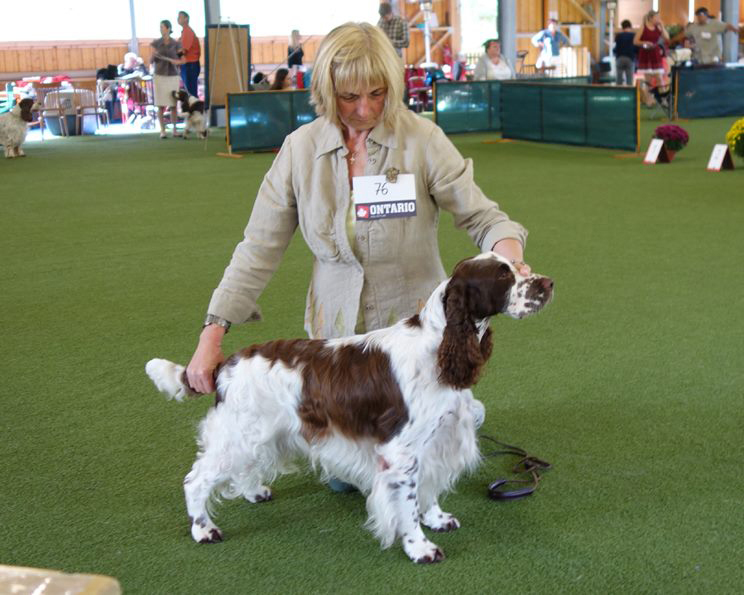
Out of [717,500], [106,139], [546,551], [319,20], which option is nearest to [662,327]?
[717,500]

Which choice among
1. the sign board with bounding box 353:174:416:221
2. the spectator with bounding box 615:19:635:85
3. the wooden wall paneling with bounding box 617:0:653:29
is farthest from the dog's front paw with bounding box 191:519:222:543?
the wooden wall paneling with bounding box 617:0:653:29

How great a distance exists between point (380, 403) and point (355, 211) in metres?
0.66

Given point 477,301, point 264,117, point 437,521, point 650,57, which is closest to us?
point 477,301

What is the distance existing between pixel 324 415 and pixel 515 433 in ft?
3.75

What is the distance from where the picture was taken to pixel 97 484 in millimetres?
3186

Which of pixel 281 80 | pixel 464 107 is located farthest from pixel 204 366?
pixel 464 107

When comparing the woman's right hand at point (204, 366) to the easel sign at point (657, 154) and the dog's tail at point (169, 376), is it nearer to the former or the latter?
the dog's tail at point (169, 376)

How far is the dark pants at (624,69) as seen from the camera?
63.4ft

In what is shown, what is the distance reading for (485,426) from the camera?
3596 mm

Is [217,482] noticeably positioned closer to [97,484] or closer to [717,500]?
[97,484]

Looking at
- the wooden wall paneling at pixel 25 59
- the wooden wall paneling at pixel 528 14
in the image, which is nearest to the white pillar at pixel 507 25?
the wooden wall paneling at pixel 528 14

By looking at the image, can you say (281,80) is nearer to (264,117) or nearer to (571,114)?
(264,117)

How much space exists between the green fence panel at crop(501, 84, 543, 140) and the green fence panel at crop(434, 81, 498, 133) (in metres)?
0.71

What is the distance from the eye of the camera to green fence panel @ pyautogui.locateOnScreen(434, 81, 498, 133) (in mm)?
15391
